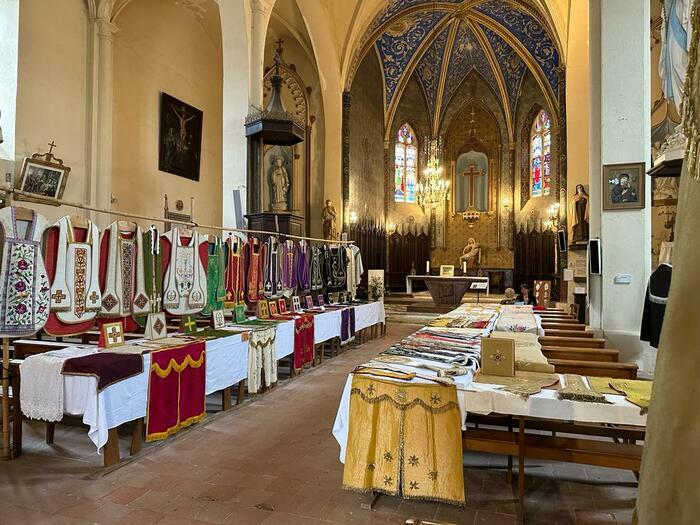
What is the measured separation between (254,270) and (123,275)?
238 cm

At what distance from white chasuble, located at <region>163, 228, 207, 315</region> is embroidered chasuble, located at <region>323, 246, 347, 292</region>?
13.4 ft

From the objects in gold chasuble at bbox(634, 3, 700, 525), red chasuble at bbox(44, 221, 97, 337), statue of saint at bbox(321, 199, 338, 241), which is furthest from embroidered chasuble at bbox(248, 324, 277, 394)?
statue of saint at bbox(321, 199, 338, 241)

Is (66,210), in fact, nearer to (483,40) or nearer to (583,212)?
(583,212)

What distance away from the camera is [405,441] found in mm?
2908

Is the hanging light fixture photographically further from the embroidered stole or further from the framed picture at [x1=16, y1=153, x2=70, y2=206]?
the framed picture at [x1=16, y1=153, x2=70, y2=206]

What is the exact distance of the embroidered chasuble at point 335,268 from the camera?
9.29 m

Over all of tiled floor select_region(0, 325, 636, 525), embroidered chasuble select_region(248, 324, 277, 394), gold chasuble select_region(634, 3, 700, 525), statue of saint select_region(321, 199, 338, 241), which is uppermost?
statue of saint select_region(321, 199, 338, 241)

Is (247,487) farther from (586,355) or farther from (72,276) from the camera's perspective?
(586,355)

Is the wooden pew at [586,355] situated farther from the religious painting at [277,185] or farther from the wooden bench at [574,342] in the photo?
the religious painting at [277,185]

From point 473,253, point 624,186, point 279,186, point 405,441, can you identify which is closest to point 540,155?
point 473,253

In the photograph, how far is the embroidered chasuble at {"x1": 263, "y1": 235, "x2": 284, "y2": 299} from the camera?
7.00 metres

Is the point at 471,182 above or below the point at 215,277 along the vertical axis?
above

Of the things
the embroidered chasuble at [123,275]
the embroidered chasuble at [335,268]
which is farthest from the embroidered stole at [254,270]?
the embroidered chasuble at [335,268]

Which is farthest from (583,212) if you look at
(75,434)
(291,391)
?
(75,434)
